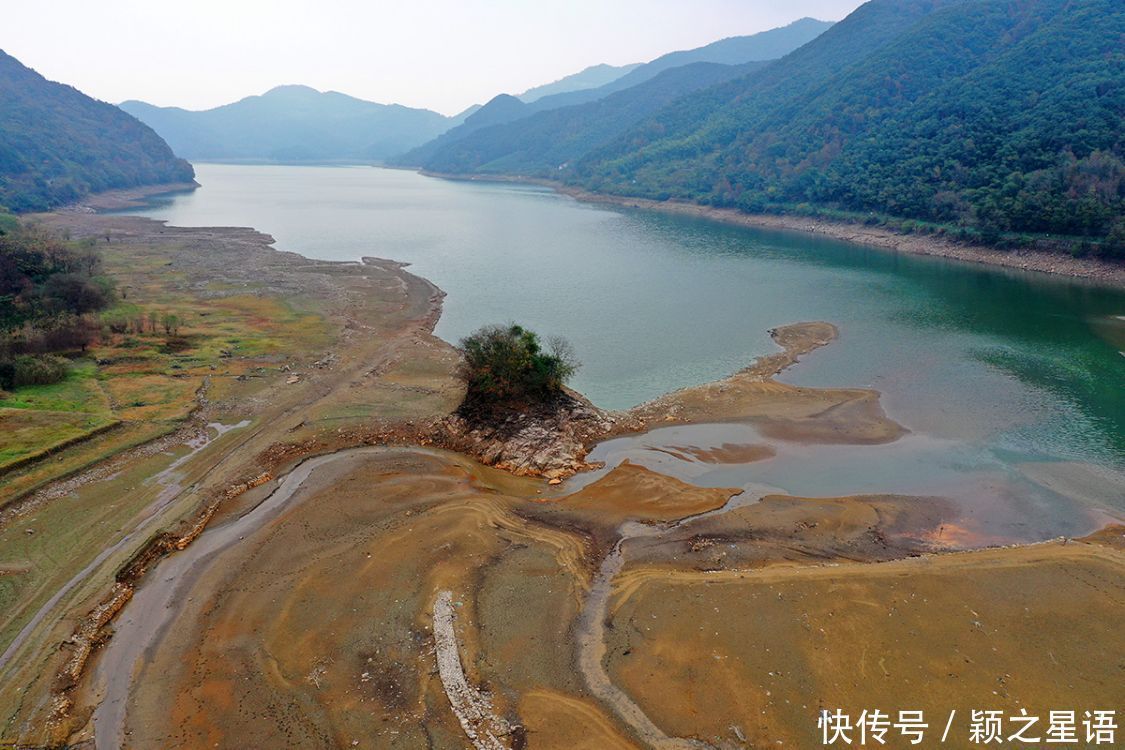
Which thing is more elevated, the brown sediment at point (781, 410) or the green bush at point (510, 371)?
the green bush at point (510, 371)

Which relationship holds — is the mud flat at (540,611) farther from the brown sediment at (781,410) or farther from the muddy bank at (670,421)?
the brown sediment at (781,410)

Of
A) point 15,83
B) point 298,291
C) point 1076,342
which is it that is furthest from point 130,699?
point 15,83

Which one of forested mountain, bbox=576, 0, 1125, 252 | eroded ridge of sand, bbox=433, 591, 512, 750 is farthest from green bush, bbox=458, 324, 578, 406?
forested mountain, bbox=576, 0, 1125, 252

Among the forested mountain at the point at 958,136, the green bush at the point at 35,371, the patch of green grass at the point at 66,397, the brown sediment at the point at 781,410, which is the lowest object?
the brown sediment at the point at 781,410

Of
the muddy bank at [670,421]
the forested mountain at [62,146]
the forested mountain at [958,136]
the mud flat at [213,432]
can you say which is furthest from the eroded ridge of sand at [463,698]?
the forested mountain at [62,146]

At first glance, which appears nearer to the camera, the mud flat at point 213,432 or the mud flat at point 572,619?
the mud flat at point 572,619

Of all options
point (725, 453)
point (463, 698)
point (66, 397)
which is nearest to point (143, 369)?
point (66, 397)

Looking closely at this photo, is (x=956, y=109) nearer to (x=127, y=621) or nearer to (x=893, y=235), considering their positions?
(x=893, y=235)

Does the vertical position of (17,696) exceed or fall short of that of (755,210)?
it falls short
